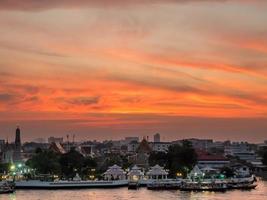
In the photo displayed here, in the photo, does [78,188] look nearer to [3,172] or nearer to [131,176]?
[131,176]

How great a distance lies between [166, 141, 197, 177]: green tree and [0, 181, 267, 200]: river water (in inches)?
321

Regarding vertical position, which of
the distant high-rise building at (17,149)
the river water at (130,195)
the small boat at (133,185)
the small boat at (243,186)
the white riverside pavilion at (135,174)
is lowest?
the river water at (130,195)

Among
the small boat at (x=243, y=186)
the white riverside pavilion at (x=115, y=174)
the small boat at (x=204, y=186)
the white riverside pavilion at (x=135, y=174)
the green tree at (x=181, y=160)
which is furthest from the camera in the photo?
the green tree at (x=181, y=160)

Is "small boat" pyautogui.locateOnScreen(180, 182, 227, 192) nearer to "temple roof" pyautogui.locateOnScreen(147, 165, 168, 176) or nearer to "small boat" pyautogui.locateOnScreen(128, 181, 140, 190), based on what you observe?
"small boat" pyautogui.locateOnScreen(128, 181, 140, 190)

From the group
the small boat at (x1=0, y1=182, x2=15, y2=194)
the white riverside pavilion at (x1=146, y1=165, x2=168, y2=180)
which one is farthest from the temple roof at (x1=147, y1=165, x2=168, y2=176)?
the small boat at (x1=0, y1=182, x2=15, y2=194)

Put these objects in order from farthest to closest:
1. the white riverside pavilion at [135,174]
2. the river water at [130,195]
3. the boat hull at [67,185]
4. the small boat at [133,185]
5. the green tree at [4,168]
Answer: the green tree at [4,168]
the white riverside pavilion at [135,174]
the boat hull at [67,185]
the small boat at [133,185]
the river water at [130,195]

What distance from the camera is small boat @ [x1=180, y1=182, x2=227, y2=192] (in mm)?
43156

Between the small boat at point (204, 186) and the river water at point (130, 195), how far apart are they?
0.89 metres

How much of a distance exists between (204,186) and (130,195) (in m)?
7.04

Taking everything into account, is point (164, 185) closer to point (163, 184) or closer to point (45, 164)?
point (163, 184)

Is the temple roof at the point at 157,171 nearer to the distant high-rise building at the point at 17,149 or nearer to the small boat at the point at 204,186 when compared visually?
the small boat at the point at 204,186

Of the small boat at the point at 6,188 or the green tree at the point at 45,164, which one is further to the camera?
the green tree at the point at 45,164

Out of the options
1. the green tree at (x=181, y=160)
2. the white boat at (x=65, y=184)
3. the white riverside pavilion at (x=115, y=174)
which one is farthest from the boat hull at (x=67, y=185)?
the green tree at (x=181, y=160)

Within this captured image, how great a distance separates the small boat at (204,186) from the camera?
43.2m
